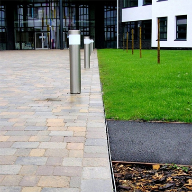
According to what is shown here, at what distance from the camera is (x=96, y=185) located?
112 inches

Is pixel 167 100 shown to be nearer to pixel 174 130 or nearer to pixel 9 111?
pixel 174 130

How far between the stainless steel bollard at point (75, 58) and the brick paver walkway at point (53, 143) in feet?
0.75

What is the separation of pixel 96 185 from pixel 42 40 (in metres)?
41.5

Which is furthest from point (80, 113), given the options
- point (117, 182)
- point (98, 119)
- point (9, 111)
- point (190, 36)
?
point (190, 36)

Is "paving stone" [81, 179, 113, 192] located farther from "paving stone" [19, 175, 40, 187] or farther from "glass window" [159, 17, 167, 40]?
"glass window" [159, 17, 167, 40]

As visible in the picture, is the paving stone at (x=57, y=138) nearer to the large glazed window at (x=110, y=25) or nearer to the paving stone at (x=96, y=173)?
the paving stone at (x=96, y=173)

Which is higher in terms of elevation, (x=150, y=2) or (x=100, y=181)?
(x=150, y=2)

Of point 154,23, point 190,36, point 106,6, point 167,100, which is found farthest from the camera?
point 106,6

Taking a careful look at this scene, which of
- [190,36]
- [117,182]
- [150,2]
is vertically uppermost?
[150,2]

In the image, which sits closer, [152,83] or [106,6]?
[152,83]

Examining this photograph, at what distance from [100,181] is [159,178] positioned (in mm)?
551

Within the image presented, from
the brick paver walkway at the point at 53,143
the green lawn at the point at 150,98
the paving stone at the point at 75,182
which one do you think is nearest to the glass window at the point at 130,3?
the green lawn at the point at 150,98

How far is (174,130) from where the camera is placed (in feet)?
15.2

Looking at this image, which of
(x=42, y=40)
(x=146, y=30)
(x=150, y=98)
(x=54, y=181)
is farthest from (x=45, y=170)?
(x=42, y=40)
